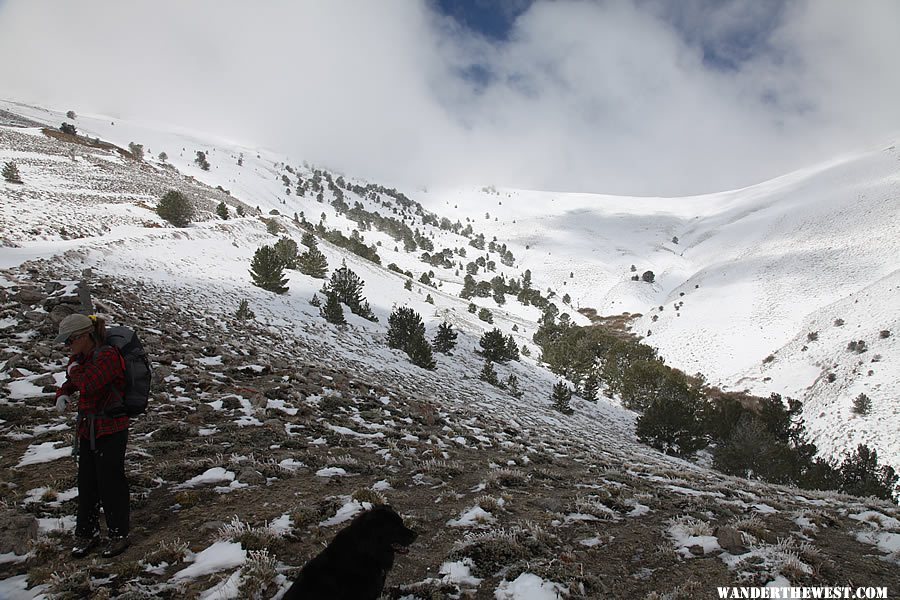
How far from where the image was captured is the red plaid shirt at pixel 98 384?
12.1ft

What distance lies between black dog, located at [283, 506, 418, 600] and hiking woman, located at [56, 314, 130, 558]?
95.3 inches

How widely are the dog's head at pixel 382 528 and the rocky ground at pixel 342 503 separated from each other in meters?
0.42

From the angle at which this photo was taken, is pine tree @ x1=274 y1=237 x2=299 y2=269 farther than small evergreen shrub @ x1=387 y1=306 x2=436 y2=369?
Yes

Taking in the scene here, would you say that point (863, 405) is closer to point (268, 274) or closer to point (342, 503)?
point (342, 503)

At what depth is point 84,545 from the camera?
360 cm

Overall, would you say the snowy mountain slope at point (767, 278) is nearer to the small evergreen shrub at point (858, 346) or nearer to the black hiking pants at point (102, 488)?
the small evergreen shrub at point (858, 346)

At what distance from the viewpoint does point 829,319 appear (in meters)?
42.6

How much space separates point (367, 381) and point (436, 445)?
19.1ft

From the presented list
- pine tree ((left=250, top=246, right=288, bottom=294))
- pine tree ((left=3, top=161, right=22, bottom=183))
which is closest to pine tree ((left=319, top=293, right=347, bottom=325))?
pine tree ((left=250, top=246, right=288, bottom=294))

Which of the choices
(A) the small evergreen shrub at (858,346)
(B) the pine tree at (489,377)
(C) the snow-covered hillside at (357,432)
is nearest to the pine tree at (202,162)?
(C) the snow-covered hillside at (357,432)

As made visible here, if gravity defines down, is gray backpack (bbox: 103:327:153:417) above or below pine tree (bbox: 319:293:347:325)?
above

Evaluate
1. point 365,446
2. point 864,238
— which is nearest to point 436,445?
point 365,446

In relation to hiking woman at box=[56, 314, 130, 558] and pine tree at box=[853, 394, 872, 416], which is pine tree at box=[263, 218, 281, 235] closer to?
hiking woman at box=[56, 314, 130, 558]

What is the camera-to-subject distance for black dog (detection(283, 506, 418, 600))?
8.89 feet
